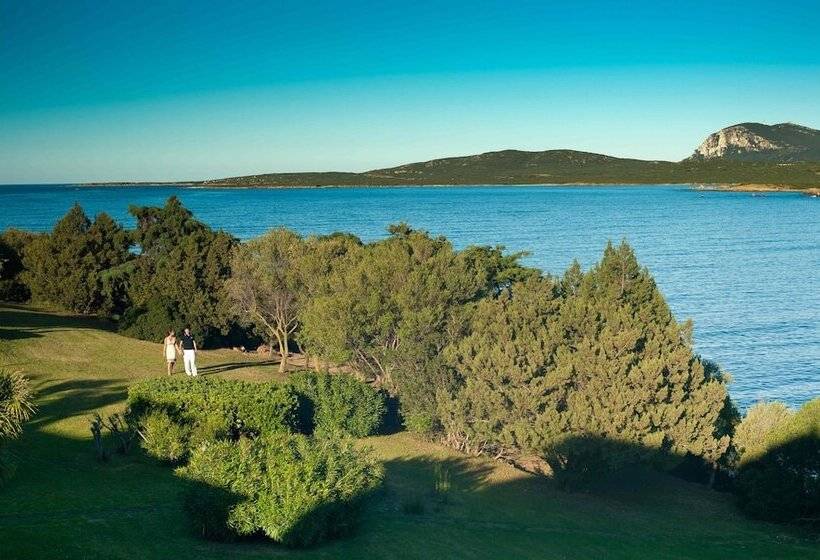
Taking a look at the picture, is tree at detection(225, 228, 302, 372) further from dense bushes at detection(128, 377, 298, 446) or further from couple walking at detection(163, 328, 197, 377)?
dense bushes at detection(128, 377, 298, 446)

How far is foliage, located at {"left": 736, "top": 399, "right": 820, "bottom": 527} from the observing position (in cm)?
2625

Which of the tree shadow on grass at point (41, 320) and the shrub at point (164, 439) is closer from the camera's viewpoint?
the shrub at point (164, 439)

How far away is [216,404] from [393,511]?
651 centimetres

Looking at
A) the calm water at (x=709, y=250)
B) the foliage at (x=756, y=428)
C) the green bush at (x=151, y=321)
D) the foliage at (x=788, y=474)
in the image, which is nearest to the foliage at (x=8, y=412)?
the green bush at (x=151, y=321)

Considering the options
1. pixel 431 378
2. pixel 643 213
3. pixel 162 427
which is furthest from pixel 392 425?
pixel 643 213

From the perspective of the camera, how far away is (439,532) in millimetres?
19828

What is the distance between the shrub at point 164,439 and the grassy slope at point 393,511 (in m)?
0.40

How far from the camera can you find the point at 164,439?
875 inches

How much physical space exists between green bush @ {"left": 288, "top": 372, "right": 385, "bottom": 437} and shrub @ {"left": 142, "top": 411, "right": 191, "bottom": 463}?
684 centimetres

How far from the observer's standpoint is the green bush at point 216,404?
23266 mm

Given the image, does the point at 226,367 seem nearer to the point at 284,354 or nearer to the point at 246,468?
the point at 284,354

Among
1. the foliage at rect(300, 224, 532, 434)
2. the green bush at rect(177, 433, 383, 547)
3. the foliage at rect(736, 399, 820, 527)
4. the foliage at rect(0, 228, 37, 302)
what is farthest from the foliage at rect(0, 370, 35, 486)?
the foliage at rect(0, 228, 37, 302)

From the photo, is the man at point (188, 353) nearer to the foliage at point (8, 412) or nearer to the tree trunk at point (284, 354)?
the tree trunk at point (284, 354)

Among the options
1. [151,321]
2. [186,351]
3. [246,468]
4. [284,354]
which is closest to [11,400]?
[246,468]
